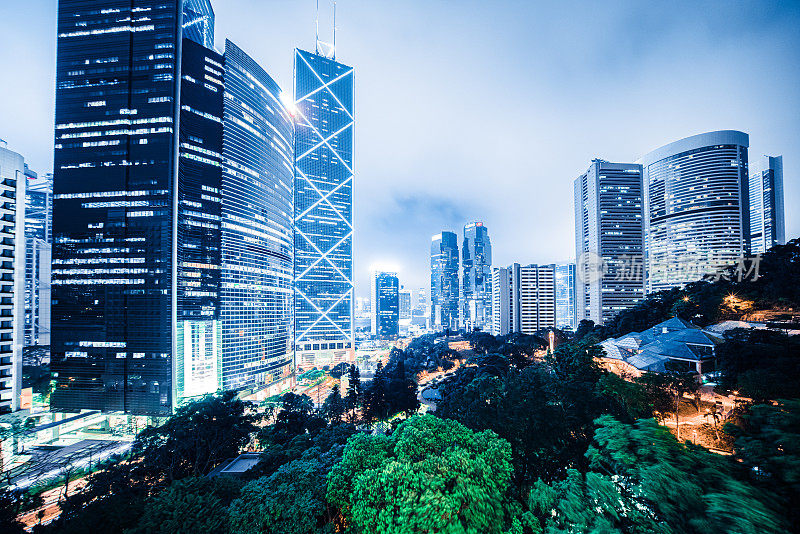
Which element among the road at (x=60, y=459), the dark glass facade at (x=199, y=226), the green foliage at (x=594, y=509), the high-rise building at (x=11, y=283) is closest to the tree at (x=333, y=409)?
the road at (x=60, y=459)

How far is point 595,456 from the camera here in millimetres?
6879

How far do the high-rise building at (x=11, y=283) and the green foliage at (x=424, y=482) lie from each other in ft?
153

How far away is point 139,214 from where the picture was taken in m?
38.1

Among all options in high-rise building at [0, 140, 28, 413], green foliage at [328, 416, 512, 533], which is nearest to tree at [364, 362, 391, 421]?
green foliage at [328, 416, 512, 533]

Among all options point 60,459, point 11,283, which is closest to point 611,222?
point 60,459

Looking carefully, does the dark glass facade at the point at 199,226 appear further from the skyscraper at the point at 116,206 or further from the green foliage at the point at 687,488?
the green foliage at the point at 687,488

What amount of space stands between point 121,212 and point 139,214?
240cm

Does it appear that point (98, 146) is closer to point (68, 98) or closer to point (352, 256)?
point (68, 98)

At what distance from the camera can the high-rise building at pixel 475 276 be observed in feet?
493

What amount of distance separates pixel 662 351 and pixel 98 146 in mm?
71074

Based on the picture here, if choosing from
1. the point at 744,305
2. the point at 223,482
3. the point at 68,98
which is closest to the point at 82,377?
the point at 68,98

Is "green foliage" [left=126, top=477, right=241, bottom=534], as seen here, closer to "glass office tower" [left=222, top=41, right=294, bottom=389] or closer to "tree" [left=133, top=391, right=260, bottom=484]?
"tree" [left=133, top=391, right=260, bottom=484]

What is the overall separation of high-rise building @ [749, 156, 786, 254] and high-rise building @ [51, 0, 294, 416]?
131599mm

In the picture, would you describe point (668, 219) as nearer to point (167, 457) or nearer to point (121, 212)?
point (167, 457)
